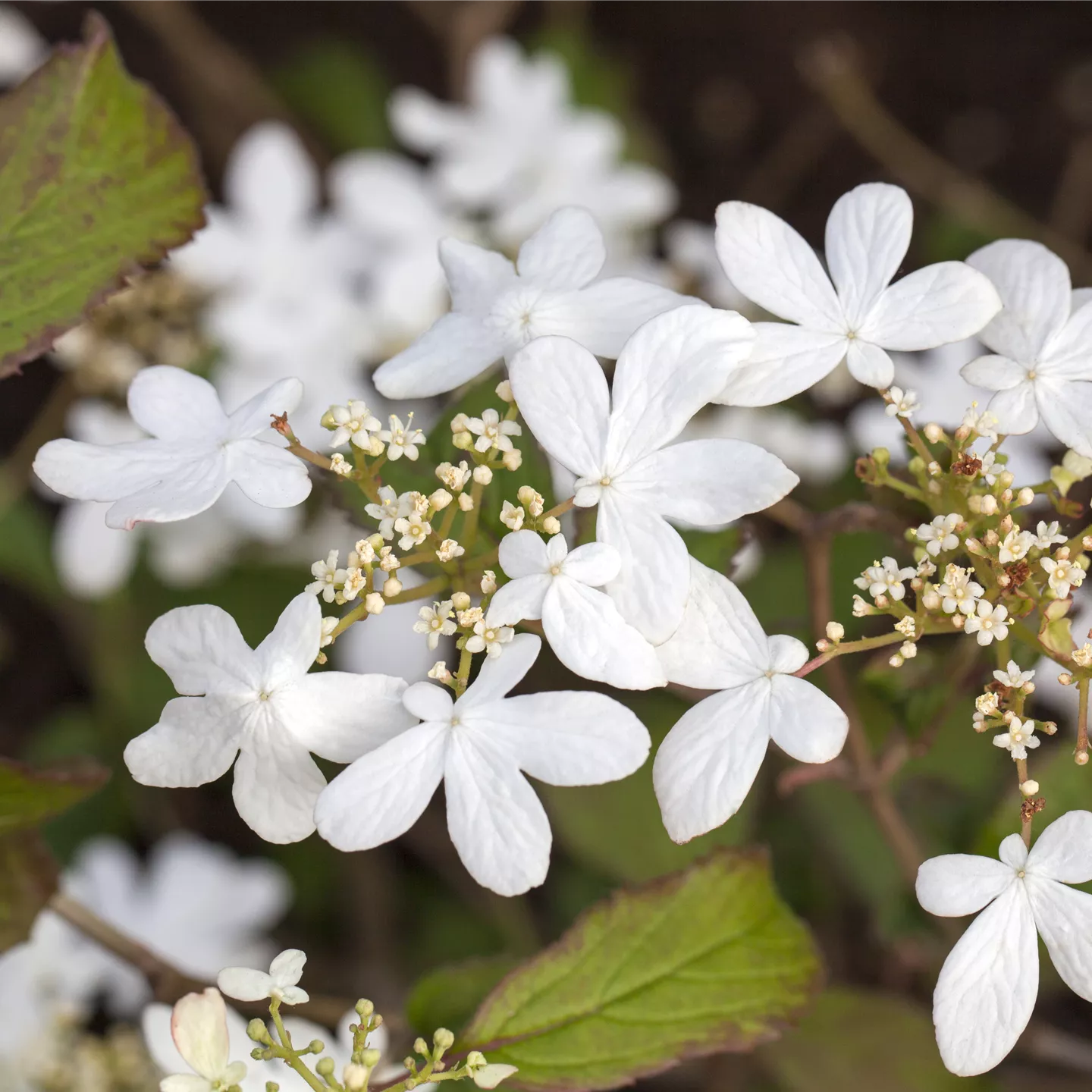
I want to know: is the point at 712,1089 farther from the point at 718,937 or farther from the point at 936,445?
the point at 936,445

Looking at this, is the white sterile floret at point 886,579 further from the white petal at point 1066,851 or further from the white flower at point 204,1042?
the white flower at point 204,1042

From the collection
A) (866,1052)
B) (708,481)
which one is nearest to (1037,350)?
(708,481)

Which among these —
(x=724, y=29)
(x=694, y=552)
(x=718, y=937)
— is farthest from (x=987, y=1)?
(x=718, y=937)

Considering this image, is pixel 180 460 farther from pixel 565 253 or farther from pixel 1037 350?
pixel 1037 350

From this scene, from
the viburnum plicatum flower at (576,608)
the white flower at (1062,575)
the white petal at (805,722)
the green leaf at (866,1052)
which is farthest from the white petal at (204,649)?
the green leaf at (866,1052)

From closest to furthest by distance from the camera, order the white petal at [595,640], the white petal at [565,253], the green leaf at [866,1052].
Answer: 1. the white petal at [595,640]
2. the white petal at [565,253]
3. the green leaf at [866,1052]

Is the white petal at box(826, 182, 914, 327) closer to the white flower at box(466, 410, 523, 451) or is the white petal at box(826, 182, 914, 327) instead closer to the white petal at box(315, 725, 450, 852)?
the white flower at box(466, 410, 523, 451)

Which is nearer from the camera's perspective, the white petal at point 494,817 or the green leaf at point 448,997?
the white petal at point 494,817
